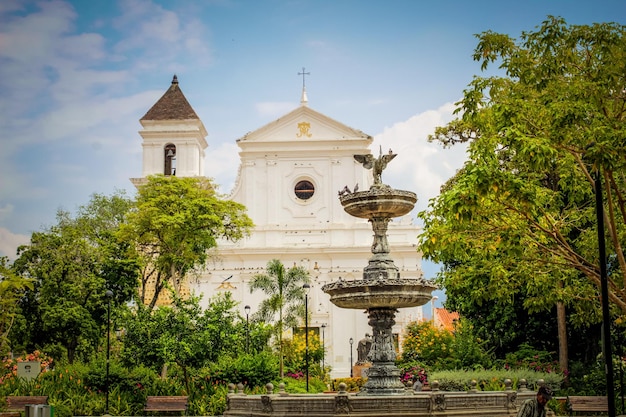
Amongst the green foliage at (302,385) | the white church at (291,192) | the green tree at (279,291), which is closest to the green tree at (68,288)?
the green tree at (279,291)

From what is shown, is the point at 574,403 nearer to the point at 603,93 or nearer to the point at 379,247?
the point at 379,247

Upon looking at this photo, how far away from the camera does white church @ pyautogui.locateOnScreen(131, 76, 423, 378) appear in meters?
52.6

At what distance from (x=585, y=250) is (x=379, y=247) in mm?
6431

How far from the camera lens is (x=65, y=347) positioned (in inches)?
1478

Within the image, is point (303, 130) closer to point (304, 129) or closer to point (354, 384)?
point (304, 129)

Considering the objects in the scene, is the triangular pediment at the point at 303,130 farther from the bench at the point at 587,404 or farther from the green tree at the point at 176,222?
the bench at the point at 587,404

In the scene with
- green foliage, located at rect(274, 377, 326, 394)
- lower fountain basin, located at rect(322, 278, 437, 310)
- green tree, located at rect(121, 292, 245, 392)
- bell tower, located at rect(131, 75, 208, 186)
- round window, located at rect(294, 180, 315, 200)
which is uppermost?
bell tower, located at rect(131, 75, 208, 186)

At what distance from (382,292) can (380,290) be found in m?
0.06

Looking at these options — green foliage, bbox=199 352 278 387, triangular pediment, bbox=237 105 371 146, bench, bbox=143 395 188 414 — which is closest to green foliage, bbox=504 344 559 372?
green foliage, bbox=199 352 278 387

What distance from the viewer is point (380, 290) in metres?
17.8

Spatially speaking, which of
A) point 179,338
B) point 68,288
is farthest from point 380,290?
point 68,288

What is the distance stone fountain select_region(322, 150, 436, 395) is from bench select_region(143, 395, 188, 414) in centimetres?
787

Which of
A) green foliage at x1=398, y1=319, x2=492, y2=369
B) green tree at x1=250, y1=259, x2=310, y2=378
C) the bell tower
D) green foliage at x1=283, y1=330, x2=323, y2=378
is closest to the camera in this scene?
green foliage at x1=398, y1=319, x2=492, y2=369

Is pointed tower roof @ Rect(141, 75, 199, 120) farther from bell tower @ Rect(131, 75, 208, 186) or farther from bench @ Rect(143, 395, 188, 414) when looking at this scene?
bench @ Rect(143, 395, 188, 414)
